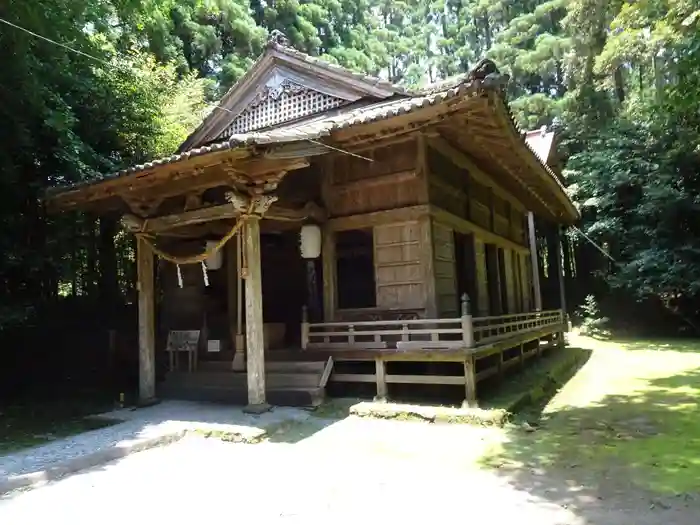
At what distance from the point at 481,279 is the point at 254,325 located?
5128 mm

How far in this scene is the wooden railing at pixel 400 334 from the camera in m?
7.43

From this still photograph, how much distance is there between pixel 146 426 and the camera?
7059 mm

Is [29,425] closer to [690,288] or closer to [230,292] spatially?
[230,292]

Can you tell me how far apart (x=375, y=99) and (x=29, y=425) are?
757 cm

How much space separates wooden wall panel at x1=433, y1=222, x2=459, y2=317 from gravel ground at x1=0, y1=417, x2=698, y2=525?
2638mm

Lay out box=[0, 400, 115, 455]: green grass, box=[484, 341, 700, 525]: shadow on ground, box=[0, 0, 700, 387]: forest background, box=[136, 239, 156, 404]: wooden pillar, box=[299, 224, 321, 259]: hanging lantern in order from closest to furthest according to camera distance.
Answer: box=[484, 341, 700, 525]: shadow on ground < box=[0, 400, 115, 455]: green grass < box=[136, 239, 156, 404]: wooden pillar < box=[299, 224, 321, 259]: hanging lantern < box=[0, 0, 700, 387]: forest background

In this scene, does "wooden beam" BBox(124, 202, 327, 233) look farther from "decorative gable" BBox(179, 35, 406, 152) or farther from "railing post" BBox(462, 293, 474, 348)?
"railing post" BBox(462, 293, 474, 348)

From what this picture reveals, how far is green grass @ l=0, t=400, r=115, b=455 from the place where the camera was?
6.87 metres

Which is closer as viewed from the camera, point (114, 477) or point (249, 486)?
point (249, 486)

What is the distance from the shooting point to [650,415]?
23.9 ft

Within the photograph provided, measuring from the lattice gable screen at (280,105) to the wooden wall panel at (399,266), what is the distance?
2.91 metres

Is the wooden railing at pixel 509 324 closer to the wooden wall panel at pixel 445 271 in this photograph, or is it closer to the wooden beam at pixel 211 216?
the wooden wall panel at pixel 445 271

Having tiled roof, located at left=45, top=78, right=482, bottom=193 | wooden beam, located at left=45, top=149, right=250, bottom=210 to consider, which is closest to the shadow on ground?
tiled roof, located at left=45, top=78, right=482, bottom=193

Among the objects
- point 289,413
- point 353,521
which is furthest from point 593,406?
point 353,521
